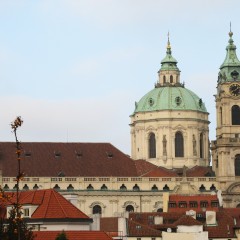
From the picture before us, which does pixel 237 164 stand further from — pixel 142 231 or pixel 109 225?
pixel 142 231

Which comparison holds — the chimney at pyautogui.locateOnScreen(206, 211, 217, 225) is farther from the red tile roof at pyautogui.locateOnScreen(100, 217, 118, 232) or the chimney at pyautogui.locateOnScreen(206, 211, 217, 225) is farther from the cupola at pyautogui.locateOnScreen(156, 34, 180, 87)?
the cupola at pyautogui.locateOnScreen(156, 34, 180, 87)

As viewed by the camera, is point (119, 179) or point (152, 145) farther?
point (152, 145)

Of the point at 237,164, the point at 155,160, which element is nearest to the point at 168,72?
the point at 155,160

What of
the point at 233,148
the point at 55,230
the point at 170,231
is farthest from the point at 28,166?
the point at 55,230

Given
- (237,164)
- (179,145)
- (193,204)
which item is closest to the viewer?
(193,204)

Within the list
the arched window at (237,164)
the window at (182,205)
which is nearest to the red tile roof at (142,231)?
the window at (182,205)

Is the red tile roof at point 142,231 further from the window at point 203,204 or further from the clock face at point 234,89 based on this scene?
the clock face at point 234,89

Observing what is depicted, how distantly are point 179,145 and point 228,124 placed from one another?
1015cm

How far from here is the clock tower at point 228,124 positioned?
16288 cm

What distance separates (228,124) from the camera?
165500mm

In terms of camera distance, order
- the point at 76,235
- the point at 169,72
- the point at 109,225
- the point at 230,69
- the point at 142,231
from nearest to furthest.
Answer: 1. the point at 76,235
2. the point at 142,231
3. the point at 109,225
4. the point at 230,69
5. the point at 169,72

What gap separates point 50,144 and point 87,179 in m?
9.39

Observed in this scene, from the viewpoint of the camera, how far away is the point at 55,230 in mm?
76562

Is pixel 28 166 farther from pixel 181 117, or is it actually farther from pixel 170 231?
pixel 170 231
